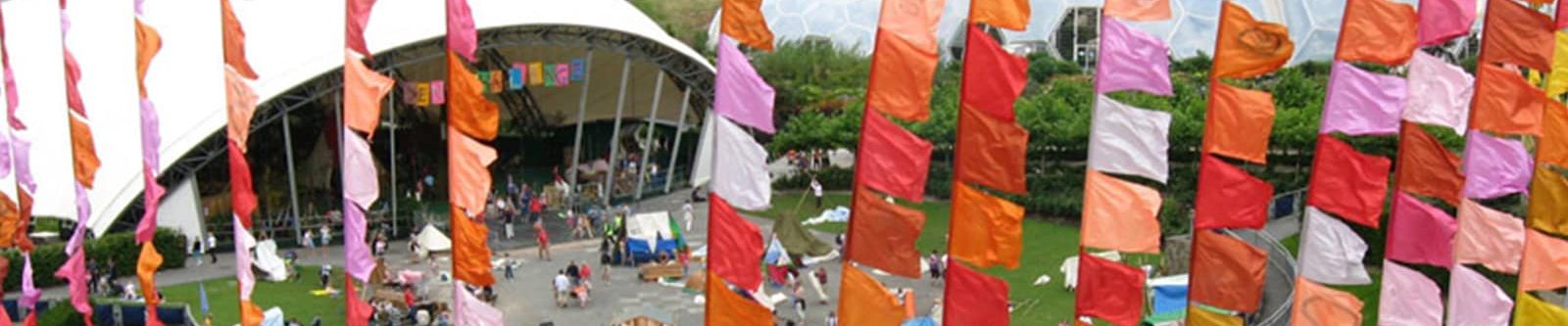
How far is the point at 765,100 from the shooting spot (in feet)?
52.3

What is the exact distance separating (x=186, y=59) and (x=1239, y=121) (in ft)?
87.8

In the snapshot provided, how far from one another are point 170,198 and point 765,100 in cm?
2312

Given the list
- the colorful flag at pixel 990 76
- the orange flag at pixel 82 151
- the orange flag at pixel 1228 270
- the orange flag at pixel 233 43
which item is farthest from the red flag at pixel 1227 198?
the orange flag at pixel 82 151

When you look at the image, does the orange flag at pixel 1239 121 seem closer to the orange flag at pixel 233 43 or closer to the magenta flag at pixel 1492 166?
the magenta flag at pixel 1492 166

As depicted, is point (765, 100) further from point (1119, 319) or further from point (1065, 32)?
point (1065, 32)

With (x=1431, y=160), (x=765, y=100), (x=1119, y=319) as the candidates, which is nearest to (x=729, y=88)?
(x=765, y=100)

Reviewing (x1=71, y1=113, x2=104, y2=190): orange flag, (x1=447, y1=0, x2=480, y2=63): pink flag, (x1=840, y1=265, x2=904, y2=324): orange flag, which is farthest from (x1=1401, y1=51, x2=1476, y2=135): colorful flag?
(x1=71, y1=113, x2=104, y2=190): orange flag

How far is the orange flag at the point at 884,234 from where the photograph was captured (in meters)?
15.7

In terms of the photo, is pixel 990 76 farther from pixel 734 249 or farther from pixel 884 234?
pixel 734 249

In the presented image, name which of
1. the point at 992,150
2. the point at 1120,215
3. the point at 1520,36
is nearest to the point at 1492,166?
the point at 1520,36

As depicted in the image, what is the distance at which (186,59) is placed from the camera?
1425 inches

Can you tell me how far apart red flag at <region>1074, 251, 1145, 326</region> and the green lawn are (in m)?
9.45

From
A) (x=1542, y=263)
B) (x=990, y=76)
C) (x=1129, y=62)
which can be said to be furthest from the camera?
(x=1542, y=263)

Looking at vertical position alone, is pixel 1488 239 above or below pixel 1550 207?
below
